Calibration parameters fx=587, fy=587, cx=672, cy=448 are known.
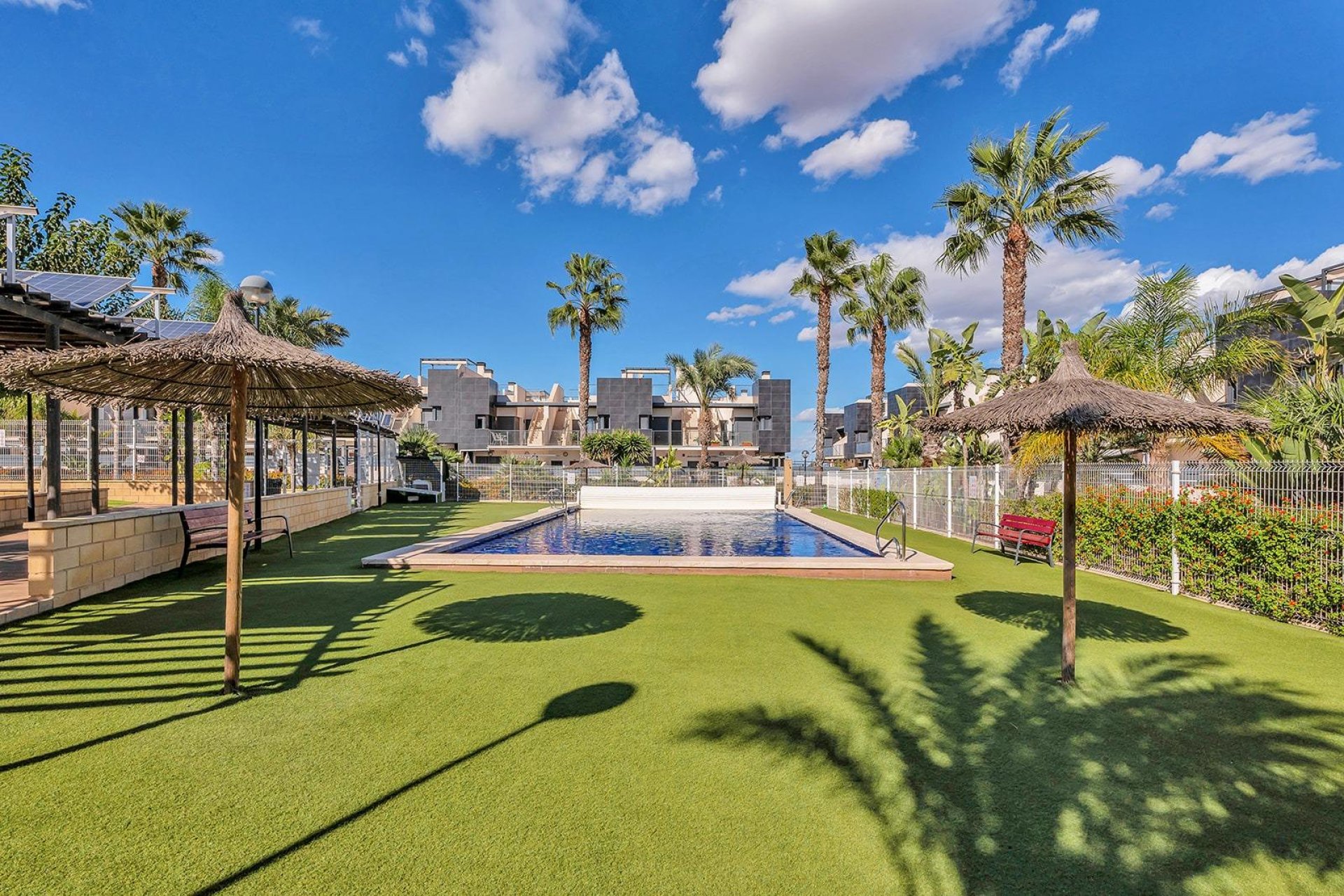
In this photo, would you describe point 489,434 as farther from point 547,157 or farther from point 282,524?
point 282,524

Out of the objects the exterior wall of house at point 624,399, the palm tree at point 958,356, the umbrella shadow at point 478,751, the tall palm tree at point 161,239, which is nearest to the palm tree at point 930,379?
the palm tree at point 958,356

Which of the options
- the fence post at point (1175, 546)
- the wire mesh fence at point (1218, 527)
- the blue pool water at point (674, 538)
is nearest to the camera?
the wire mesh fence at point (1218, 527)

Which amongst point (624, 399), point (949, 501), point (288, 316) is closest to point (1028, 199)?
point (949, 501)

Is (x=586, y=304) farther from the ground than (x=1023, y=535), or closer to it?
farther from the ground

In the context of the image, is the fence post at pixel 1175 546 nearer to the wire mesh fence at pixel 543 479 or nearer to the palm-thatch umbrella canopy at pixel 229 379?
the palm-thatch umbrella canopy at pixel 229 379

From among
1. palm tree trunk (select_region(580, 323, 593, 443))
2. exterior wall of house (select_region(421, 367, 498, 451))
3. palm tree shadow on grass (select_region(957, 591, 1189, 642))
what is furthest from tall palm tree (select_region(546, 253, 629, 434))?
palm tree shadow on grass (select_region(957, 591, 1189, 642))

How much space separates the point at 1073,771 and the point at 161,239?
3170 cm

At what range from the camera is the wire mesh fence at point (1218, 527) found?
6.37 meters

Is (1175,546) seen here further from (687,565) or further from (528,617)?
(528,617)

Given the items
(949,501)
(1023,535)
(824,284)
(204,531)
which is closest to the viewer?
(204,531)

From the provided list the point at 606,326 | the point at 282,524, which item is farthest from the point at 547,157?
the point at 282,524

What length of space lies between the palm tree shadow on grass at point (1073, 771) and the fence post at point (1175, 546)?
156 inches

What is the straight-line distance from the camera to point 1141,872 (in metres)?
2.57

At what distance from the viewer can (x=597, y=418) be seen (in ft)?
157
